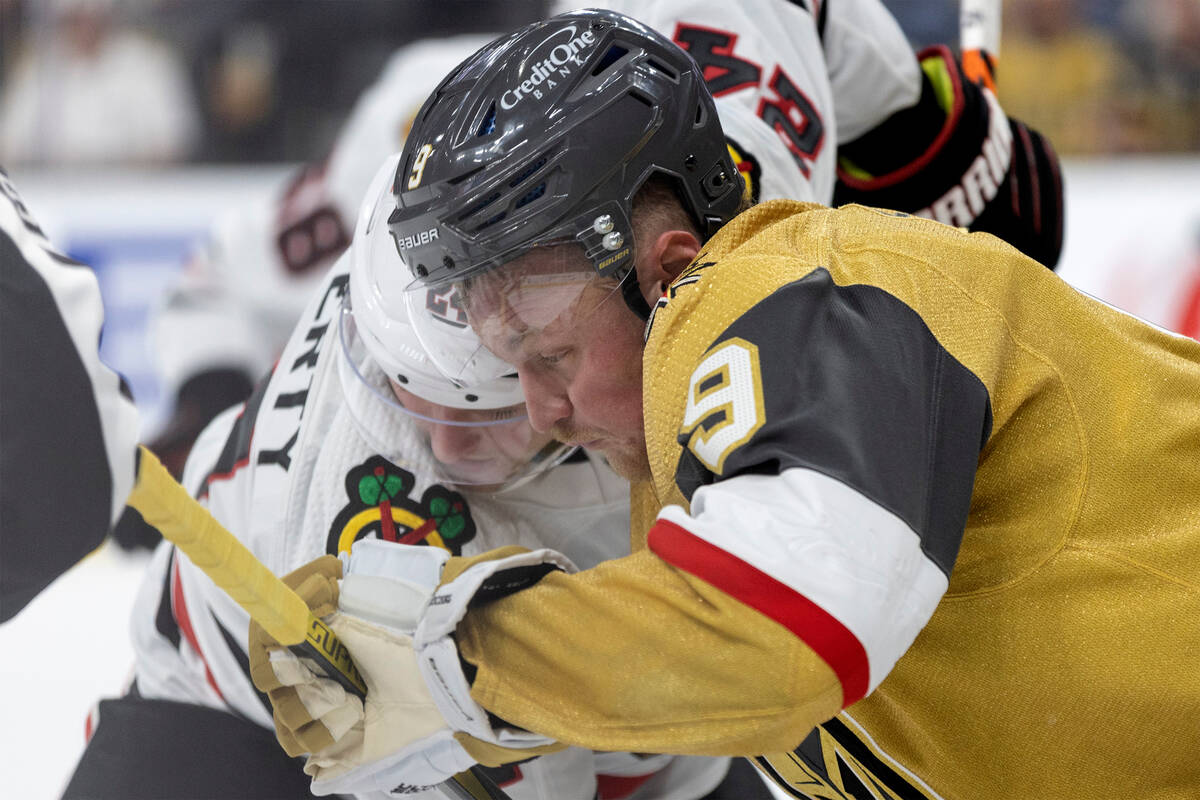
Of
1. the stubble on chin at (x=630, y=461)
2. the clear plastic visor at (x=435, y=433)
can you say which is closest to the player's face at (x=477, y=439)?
the clear plastic visor at (x=435, y=433)

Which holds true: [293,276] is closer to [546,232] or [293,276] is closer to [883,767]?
[546,232]

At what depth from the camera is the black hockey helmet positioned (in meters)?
1.16

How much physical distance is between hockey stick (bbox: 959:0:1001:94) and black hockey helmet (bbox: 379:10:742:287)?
1.41 meters

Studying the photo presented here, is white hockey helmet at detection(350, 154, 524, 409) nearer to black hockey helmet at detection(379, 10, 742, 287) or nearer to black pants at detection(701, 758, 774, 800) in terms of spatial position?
black hockey helmet at detection(379, 10, 742, 287)

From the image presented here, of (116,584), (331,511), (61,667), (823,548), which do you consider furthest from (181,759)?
(116,584)

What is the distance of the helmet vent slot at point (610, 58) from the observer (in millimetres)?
1219


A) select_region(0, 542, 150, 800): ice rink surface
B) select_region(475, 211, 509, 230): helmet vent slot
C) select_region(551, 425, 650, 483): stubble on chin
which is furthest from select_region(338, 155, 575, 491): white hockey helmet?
select_region(0, 542, 150, 800): ice rink surface

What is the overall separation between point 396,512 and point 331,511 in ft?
0.24

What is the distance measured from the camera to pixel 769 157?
65.3 inches

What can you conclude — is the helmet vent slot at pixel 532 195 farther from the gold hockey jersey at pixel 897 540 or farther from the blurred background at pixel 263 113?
the blurred background at pixel 263 113

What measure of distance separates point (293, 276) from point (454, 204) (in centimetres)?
172

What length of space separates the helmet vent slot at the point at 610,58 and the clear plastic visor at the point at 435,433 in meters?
0.43

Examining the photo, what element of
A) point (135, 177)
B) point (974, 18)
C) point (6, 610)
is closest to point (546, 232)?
point (6, 610)

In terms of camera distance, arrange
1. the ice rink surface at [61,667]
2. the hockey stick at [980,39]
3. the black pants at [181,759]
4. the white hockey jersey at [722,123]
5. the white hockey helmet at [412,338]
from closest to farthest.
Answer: the white hockey helmet at [412,338]
the black pants at [181,759]
the white hockey jersey at [722,123]
the ice rink surface at [61,667]
the hockey stick at [980,39]
